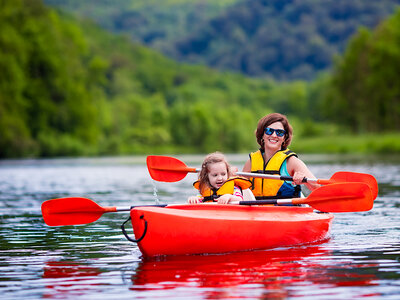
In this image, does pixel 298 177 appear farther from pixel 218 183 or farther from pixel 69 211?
pixel 69 211

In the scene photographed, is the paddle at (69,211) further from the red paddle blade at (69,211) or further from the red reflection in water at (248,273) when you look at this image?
the red reflection in water at (248,273)

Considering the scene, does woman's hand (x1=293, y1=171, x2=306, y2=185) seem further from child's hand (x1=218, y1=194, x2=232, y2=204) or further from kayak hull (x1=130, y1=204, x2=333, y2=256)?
child's hand (x1=218, y1=194, x2=232, y2=204)

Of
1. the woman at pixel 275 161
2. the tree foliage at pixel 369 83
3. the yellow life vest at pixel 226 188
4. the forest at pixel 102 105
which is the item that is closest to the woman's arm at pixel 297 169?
the woman at pixel 275 161

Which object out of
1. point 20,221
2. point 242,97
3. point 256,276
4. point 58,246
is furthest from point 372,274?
point 242,97

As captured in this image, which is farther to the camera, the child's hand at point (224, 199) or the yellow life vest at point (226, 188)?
the yellow life vest at point (226, 188)

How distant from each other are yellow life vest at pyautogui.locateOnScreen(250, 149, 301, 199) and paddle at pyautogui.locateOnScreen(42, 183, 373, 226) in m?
0.73

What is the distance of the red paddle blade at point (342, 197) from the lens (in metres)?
8.80

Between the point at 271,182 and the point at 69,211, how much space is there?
2.61m

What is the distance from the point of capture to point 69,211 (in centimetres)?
888

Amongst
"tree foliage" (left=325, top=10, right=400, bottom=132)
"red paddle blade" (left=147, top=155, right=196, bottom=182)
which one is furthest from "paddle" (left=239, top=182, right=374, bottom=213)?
"tree foliage" (left=325, top=10, right=400, bottom=132)

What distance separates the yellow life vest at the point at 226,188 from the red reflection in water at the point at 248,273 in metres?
0.77

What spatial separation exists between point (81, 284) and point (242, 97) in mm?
150508

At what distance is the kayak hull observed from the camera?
A: 310 inches

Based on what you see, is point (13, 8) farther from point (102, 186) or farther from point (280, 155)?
point (280, 155)
